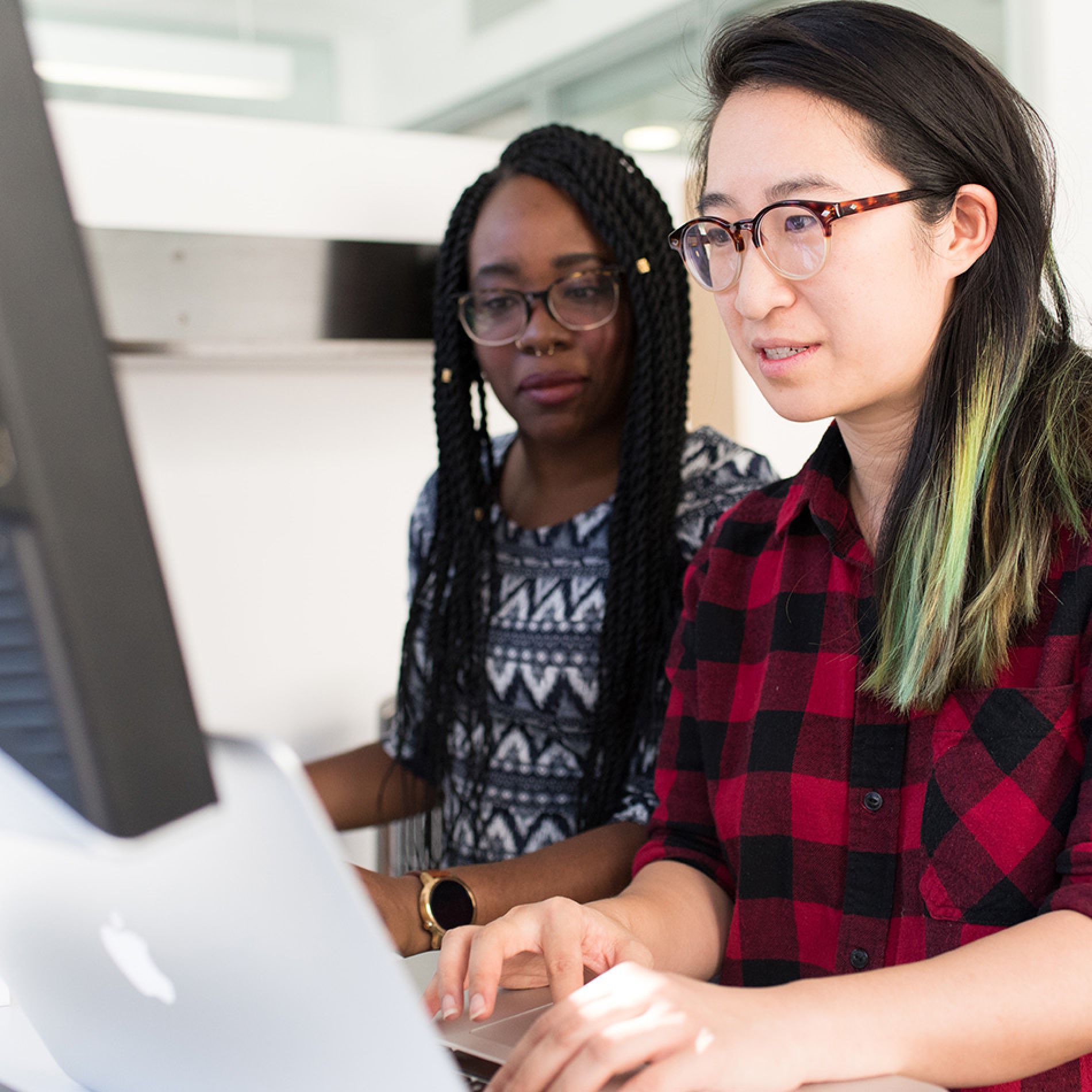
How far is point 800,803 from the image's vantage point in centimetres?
104

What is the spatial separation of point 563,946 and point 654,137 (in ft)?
6.02

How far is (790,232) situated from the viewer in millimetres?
972

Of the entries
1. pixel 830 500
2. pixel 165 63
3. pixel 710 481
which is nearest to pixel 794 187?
pixel 830 500

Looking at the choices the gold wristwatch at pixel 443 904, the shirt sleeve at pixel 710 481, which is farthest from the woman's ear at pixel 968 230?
the gold wristwatch at pixel 443 904

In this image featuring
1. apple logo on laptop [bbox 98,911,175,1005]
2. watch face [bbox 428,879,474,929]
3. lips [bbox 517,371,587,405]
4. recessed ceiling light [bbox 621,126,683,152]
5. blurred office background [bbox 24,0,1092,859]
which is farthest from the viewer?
recessed ceiling light [bbox 621,126,683,152]

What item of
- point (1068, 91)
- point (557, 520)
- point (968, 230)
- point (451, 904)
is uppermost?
point (1068, 91)

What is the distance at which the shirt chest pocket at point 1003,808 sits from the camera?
0.91 metres

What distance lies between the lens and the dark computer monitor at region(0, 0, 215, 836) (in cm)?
33

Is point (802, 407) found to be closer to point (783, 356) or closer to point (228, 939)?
point (783, 356)

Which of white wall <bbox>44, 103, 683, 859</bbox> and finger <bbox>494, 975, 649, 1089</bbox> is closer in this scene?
finger <bbox>494, 975, 649, 1089</bbox>

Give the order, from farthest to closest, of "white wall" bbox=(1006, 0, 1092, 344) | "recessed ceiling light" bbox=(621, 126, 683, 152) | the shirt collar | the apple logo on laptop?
"recessed ceiling light" bbox=(621, 126, 683, 152) < "white wall" bbox=(1006, 0, 1092, 344) < the shirt collar < the apple logo on laptop

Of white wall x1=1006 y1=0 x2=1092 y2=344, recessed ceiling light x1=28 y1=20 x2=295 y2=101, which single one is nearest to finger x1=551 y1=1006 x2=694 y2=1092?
recessed ceiling light x1=28 y1=20 x2=295 y2=101

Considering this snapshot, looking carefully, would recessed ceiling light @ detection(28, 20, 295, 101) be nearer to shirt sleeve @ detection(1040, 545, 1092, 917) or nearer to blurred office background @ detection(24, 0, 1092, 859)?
blurred office background @ detection(24, 0, 1092, 859)

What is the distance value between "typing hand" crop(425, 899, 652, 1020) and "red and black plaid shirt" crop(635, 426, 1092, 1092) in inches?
8.2
